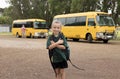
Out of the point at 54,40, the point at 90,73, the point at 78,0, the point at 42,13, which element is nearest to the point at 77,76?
the point at 90,73

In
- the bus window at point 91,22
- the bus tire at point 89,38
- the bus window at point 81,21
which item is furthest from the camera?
the bus window at point 81,21

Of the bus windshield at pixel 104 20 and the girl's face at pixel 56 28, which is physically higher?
the girl's face at pixel 56 28

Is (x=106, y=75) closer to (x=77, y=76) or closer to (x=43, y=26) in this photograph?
(x=77, y=76)

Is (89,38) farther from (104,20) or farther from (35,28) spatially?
(35,28)

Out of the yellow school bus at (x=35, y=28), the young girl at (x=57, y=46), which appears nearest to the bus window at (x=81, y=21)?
the yellow school bus at (x=35, y=28)

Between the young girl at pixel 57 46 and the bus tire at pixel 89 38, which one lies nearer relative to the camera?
the young girl at pixel 57 46

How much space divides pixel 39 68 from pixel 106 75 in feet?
9.40

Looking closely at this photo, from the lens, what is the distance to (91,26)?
35.6 m

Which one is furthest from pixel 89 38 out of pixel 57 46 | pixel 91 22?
pixel 57 46

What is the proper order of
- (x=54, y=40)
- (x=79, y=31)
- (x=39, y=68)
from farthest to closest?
1. (x=79, y=31)
2. (x=39, y=68)
3. (x=54, y=40)

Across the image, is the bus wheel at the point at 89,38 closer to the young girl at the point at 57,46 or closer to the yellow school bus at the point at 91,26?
the yellow school bus at the point at 91,26

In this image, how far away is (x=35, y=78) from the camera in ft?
37.9

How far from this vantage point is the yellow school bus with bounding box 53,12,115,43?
34.6m

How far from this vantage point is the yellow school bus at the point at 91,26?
113 feet
